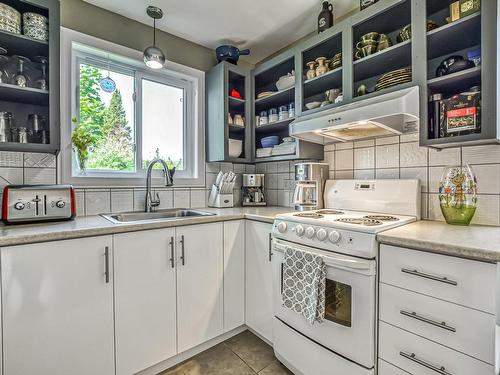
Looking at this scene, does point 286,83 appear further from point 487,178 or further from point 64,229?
point 64,229

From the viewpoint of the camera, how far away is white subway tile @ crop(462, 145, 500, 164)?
131cm

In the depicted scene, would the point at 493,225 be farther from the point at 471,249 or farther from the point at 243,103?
the point at 243,103

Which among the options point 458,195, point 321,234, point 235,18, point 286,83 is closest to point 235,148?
point 286,83

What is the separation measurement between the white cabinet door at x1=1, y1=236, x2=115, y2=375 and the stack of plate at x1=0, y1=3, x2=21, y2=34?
118cm

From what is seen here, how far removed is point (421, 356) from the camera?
1011 mm

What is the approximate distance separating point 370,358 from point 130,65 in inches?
98.2

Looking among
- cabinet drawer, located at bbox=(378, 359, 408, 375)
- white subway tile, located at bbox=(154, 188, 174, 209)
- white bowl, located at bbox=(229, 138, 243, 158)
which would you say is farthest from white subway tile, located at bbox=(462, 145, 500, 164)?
white subway tile, located at bbox=(154, 188, 174, 209)

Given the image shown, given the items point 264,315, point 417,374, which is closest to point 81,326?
point 264,315

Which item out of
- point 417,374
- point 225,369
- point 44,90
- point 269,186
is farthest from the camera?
point 269,186

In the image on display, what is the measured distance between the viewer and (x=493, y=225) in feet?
4.34

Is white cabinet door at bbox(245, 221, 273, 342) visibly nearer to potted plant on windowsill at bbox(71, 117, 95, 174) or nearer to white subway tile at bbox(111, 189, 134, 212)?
white subway tile at bbox(111, 189, 134, 212)

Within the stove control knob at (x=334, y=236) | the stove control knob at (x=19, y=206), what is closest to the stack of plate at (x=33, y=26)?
the stove control knob at (x=19, y=206)

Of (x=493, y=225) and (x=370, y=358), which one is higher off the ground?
(x=493, y=225)

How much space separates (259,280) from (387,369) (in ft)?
2.86
